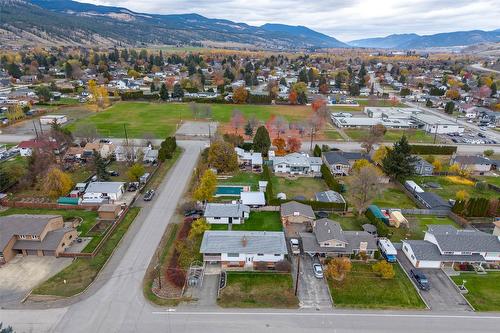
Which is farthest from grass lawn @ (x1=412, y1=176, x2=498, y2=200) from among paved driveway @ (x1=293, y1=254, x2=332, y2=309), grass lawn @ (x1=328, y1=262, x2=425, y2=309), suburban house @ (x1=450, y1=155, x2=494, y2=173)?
paved driveway @ (x1=293, y1=254, x2=332, y2=309)

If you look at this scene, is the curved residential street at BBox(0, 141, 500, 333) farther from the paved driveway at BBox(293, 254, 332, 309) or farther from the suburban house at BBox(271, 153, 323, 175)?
the suburban house at BBox(271, 153, 323, 175)

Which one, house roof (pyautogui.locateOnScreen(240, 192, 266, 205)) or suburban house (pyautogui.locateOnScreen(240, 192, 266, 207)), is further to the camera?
house roof (pyautogui.locateOnScreen(240, 192, 266, 205))

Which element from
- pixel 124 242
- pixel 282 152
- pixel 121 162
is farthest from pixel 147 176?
pixel 282 152

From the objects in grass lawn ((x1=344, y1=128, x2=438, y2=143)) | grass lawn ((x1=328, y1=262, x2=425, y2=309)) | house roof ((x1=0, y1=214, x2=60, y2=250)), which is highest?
house roof ((x1=0, y1=214, x2=60, y2=250))

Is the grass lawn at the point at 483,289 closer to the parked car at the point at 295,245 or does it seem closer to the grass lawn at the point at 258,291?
the parked car at the point at 295,245

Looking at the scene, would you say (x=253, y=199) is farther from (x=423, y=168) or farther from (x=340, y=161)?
(x=423, y=168)

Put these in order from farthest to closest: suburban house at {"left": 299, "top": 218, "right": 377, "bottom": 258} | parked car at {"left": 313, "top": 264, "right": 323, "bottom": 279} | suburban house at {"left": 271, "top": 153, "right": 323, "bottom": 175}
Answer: suburban house at {"left": 271, "top": 153, "right": 323, "bottom": 175} < suburban house at {"left": 299, "top": 218, "right": 377, "bottom": 258} < parked car at {"left": 313, "top": 264, "right": 323, "bottom": 279}

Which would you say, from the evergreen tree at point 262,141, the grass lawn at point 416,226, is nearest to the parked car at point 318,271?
the grass lawn at point 416,226
